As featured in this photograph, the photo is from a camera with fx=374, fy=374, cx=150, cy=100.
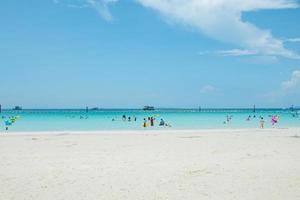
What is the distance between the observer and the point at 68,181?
8.77 metres

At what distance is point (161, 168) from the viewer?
10500mm

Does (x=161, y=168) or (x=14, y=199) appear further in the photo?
(x=161, y=168)

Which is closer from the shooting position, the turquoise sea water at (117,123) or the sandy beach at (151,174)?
the sandy beach at (151,174)

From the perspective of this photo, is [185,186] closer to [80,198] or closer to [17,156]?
[80,198]

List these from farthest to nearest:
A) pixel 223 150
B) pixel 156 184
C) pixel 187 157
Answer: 1. pixel 223 150
2. pixel 187 157
3. pixel 156 184

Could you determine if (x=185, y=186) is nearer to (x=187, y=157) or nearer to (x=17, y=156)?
(x=187, y=157)

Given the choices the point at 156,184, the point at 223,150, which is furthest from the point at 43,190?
the point at 223,150

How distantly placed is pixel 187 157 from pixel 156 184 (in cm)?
438

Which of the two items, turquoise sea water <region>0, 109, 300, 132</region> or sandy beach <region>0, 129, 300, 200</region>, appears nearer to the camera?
sandy beach <region>0, 129, 300, 200</region>

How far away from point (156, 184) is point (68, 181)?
6.83 ft

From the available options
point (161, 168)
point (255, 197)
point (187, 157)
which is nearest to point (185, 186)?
point (255, 197)

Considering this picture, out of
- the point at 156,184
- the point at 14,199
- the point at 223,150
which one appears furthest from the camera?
the point at 223,150

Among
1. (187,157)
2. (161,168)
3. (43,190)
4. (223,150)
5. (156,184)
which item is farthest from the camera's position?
(223,150)

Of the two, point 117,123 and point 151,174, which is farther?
point 117,123
